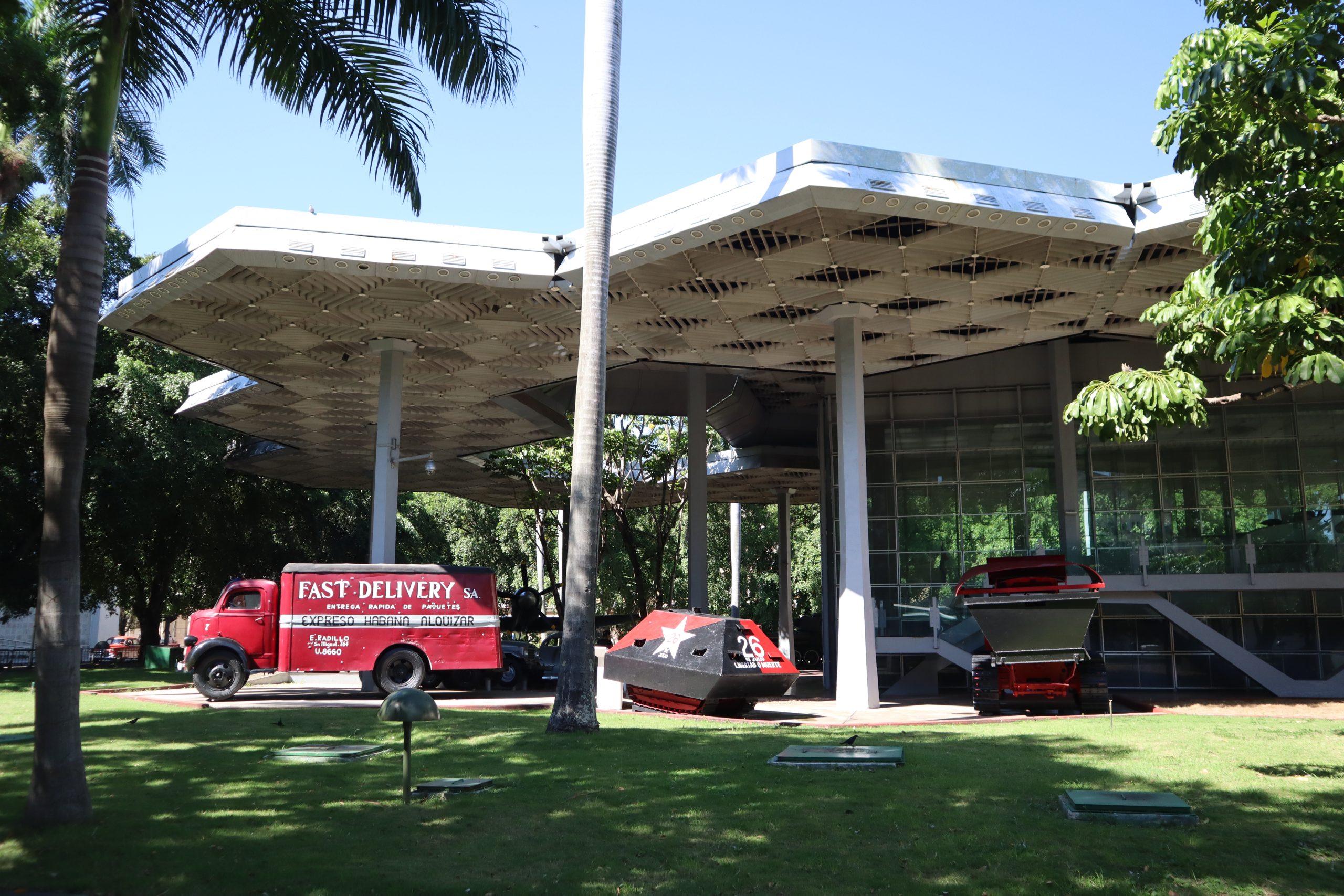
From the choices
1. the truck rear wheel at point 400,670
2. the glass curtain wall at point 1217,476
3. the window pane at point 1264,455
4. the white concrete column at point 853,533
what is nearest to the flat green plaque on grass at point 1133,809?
the white concrete column at point 853,533

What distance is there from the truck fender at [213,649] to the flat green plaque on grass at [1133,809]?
17.5 metres

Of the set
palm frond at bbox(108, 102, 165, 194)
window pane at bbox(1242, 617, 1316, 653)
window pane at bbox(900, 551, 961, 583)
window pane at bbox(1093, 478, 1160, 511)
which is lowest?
window pane at bbox(1242, 617, 1316, 653)

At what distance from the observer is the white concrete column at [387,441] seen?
25500mm

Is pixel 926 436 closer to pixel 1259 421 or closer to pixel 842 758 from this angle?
pixel 1259 421

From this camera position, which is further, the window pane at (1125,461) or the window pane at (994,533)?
the window pane at (994,533)

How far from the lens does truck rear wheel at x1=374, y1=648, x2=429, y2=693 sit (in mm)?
21438

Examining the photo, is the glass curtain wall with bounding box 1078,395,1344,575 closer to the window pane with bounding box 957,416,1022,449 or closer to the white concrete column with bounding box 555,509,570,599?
the window pane with bounding box 957,416,1022,449

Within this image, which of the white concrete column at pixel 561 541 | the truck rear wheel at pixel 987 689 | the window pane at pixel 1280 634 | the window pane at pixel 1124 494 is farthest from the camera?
the white concrete column at pixel 561 541

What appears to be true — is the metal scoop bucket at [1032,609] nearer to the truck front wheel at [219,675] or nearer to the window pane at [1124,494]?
the window pane at [1124,494]

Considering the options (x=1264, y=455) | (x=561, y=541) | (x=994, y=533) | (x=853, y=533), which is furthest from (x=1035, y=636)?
(x=561, y=541)

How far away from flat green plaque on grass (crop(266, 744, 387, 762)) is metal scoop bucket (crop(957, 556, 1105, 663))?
1188 centimetres

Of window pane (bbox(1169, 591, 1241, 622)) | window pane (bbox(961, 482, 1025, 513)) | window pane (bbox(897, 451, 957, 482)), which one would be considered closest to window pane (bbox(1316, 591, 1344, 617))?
window pane (bbox(1169, 591, 1241, 622))

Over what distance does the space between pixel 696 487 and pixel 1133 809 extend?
2220cm

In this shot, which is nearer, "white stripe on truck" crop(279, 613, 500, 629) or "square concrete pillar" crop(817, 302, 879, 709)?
"white stripe on truck" crop(279, 613, 500, 629)
